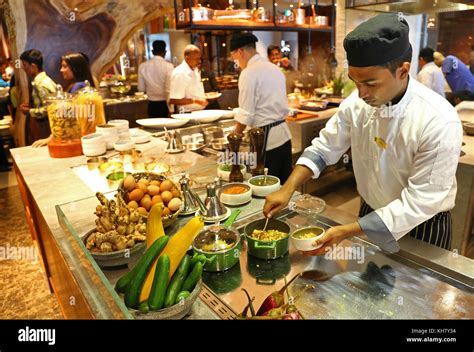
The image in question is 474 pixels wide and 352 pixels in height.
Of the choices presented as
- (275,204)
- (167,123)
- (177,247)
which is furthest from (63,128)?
(177,247)

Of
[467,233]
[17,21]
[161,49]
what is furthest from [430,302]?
[17,21]

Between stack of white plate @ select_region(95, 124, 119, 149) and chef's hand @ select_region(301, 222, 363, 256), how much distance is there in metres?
2.20

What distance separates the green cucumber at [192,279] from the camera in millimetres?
1025

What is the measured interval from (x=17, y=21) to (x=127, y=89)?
237 centimetres

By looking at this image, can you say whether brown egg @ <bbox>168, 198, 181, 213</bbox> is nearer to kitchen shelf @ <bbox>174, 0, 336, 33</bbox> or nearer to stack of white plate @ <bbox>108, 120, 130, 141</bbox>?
stack of white plate @ <bbox>108, 120, 130, 141</bbox>

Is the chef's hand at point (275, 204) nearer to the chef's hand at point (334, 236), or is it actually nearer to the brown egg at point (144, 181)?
the chef's hand at point (334, 236)

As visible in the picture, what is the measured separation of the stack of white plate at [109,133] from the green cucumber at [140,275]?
2135 millimetres

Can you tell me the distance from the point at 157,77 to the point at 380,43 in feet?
17.5

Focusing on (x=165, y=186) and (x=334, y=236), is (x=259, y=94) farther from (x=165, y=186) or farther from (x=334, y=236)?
(x=334, y=236)

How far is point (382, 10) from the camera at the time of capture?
12.0 ft

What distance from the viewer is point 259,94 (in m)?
3.44

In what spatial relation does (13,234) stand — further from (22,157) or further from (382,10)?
(382,10)

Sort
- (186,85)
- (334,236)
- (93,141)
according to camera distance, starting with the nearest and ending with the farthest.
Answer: (334,236) → (93,141) → (186,85)

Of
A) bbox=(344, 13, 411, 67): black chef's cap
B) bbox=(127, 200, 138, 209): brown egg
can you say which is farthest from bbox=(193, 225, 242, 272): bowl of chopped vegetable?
bbox=(344, 13, 411, 67): black chef's cap
